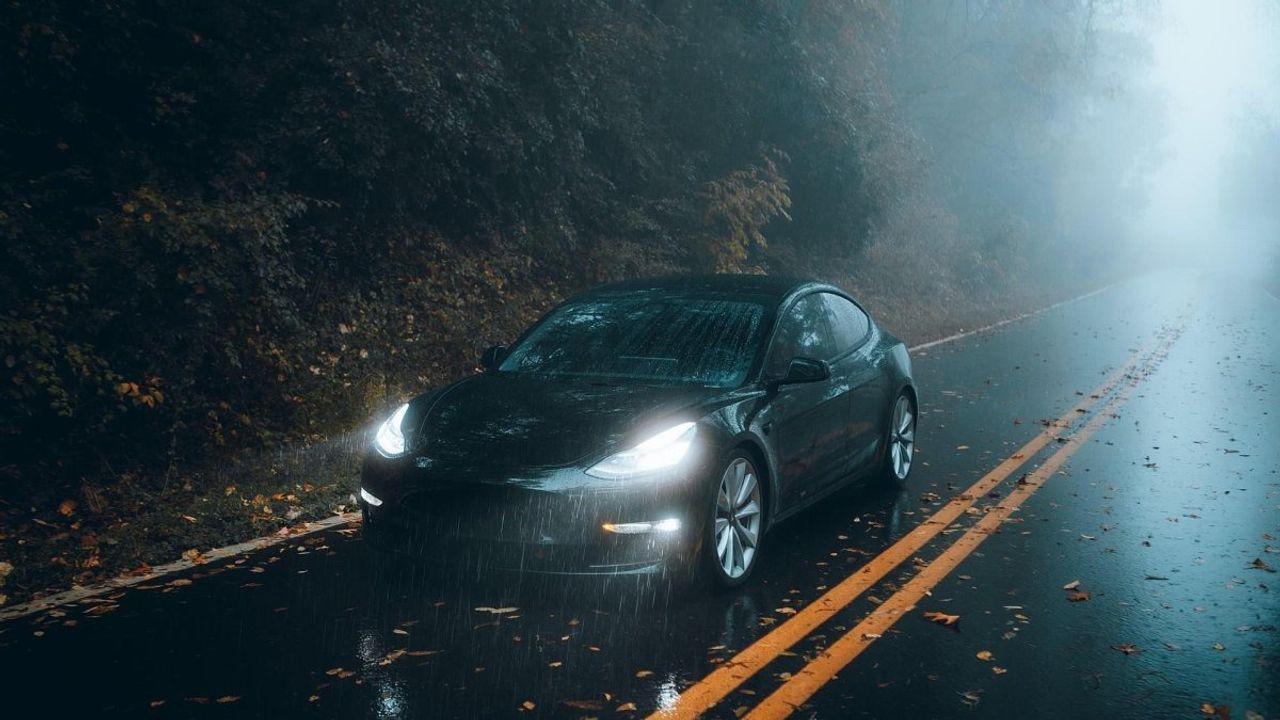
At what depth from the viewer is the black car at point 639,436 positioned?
525cm

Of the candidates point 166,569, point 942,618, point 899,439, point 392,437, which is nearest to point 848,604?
point 942,618

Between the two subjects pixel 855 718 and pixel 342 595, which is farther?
pixel 342 595

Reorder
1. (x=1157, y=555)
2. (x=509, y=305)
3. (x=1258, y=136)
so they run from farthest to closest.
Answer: (x=1258, y=136) → (x=509, y=305) → (x=1157, y=555)

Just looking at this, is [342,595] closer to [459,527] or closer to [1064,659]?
[459,527]

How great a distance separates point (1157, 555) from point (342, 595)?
465cm

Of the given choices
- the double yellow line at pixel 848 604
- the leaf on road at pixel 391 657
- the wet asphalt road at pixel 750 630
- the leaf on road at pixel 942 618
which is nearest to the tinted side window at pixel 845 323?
the wet asphalt road at pixel 750 630

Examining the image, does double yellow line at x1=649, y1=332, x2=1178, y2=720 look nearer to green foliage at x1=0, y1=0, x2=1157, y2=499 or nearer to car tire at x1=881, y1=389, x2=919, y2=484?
car tire at x1=881, y1=389, x2=919, y2=484

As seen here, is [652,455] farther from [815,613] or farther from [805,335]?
[805,335]

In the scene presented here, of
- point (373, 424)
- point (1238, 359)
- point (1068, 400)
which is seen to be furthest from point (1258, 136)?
point (373, 424)

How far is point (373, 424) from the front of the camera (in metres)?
10.6

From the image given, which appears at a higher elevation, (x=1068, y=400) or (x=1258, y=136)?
(x=1258, y=136)

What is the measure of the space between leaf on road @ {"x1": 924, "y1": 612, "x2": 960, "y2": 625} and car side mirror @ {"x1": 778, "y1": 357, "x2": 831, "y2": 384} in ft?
4.74

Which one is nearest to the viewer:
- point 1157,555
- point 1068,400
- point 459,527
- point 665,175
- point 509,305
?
point 459,527

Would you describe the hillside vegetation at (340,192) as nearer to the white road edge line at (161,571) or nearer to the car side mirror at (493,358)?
the white road edge line at (161,571)
